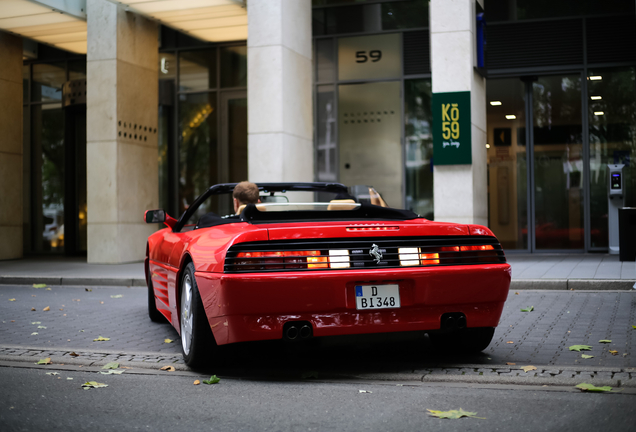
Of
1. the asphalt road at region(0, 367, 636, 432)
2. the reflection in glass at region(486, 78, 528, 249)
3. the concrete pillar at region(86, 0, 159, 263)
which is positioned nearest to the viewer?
the asphalt road at region(0, 367, 636, 432)

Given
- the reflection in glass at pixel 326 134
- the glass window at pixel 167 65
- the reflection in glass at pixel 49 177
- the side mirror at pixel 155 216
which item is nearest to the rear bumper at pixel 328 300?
the side mirror at pixel 155 216

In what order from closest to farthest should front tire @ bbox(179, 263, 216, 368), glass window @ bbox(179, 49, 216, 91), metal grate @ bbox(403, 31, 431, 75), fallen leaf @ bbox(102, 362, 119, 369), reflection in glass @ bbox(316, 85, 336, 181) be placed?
front tire @ bbox(179, 263, 216, 368), fallen leaf @ bbox(102, 362, 119, 369), metal grate @ bbox(403, 31, 431, 75), reflection in glass @ bbox(316, 85, 336, 181), glass window @ bbox(179, 49, 216, 91)

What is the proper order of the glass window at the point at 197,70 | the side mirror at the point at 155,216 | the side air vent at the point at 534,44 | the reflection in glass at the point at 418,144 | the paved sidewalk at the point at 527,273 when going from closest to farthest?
1. the side mirror at the point at 155,216
2. the paved sidewalk at the point at 527,273
3. the side air vent at the point at 534,44
4. the reflection in glass at the point at 418,144
5. the glass window at the point at 197,70

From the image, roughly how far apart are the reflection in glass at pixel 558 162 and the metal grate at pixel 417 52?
2.55 m

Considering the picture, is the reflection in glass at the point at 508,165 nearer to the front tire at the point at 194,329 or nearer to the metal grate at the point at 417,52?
the metal grate at the point at 417,52

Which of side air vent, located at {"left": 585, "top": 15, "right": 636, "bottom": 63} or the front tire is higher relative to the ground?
side air vent, located at {"left": 585, "top": 15, "right": 636, "bottom": 63}

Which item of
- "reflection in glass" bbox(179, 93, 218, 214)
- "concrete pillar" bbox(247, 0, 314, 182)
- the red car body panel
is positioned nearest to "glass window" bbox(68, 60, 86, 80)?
"reflection in glass" bbox(179, 93, 218, 214)

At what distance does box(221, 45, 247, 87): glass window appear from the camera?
18.4 meters

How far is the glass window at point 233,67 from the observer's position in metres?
18.4

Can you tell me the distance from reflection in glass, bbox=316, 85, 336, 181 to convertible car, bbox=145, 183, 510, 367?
1249cm

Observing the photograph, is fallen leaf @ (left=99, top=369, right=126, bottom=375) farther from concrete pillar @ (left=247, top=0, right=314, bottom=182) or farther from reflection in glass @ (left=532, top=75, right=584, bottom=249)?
reflection in glass @ (left=532, top=75, right=584, bottom=249)

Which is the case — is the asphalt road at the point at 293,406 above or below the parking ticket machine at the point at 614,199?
below

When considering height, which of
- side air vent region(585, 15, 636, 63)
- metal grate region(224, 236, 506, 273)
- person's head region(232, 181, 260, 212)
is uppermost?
side air vent region(585, 15, 636, 63)

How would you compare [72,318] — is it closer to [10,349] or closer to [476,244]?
[10,349]
